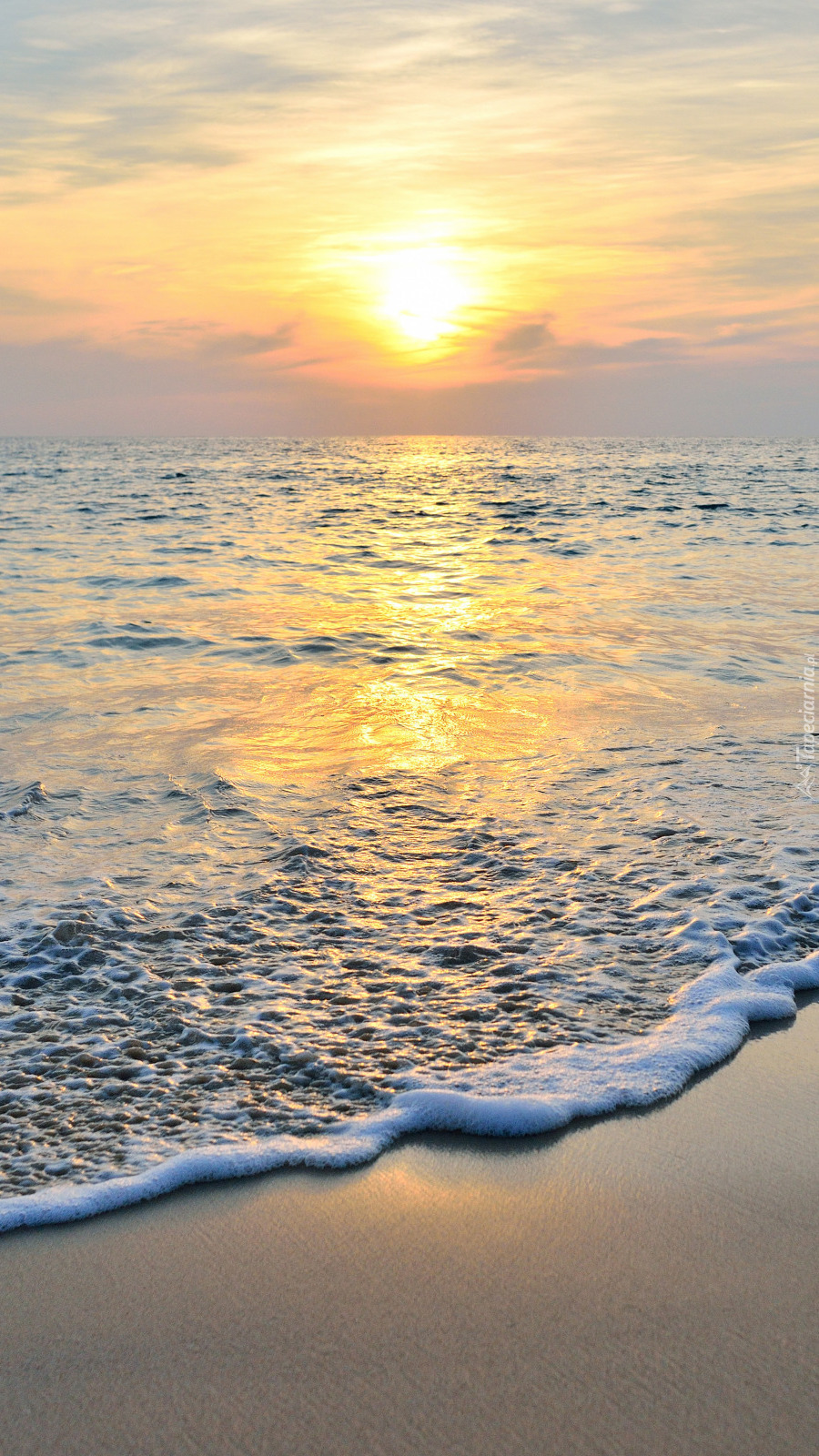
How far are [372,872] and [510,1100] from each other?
75.4 inches

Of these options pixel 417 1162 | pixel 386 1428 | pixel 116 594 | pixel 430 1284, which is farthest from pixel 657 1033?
pixel 116 594

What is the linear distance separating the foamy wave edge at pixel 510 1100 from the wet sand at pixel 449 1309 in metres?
0.06

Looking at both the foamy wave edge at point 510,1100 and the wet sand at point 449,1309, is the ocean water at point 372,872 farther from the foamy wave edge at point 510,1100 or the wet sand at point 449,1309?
the wet sand at point 449,1309

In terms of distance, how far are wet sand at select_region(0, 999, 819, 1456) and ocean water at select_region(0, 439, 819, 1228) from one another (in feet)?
0.71

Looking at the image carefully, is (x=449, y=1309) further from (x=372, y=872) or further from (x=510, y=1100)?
(x=372, y=872)

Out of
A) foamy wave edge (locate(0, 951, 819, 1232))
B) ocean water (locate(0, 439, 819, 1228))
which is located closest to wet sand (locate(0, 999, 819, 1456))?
foamy wave edge (locate(0, 951, 819, 1232))

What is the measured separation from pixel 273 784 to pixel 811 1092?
3.83m

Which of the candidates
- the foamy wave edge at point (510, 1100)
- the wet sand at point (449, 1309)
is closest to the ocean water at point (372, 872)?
the foamy wave edge at point (510, 1100)

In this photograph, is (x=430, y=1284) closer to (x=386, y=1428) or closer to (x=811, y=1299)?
(x=386, y=1428)

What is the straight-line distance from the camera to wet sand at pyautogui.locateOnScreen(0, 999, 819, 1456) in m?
1.93

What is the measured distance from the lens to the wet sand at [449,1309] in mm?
1928

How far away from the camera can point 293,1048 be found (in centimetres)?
333

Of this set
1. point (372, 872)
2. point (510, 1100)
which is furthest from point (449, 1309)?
point (372, 872)

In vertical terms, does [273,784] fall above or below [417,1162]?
above
